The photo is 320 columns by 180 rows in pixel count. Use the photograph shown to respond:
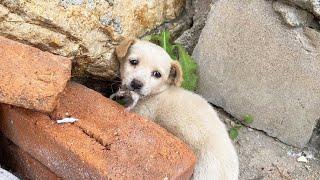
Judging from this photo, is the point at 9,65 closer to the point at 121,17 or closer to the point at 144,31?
the point at 121,17

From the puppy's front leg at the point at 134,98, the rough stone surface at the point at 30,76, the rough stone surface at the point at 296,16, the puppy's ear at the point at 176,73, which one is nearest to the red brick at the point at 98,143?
the rough stone surface at the point at 30,76

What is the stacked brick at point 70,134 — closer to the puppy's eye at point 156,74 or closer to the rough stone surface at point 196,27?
the puppy's eye at point 156,74

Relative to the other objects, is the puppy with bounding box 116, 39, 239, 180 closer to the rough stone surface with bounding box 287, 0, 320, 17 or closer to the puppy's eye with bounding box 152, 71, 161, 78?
the puppy's eye with bounding box 152, 71, 161, 78

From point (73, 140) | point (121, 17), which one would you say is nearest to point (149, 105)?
point (121, 17)

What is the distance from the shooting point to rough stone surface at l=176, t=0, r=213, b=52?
4.53m

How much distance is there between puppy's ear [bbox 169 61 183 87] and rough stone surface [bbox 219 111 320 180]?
1.97ft

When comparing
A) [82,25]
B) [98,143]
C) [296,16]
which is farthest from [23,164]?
[296,16]

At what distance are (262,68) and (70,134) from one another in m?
1.52

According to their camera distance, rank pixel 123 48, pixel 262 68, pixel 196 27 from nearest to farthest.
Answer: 1. pixel 123 48
2. pixel 262 68
3. pixel 196 27

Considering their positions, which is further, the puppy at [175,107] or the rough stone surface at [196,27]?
Answer: the rough stone surface at [196,27]

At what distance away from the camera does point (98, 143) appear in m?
3.21

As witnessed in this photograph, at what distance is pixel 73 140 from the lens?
319cm

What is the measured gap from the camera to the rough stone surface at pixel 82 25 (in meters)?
3.60

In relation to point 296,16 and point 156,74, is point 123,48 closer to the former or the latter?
→ point 156,74
